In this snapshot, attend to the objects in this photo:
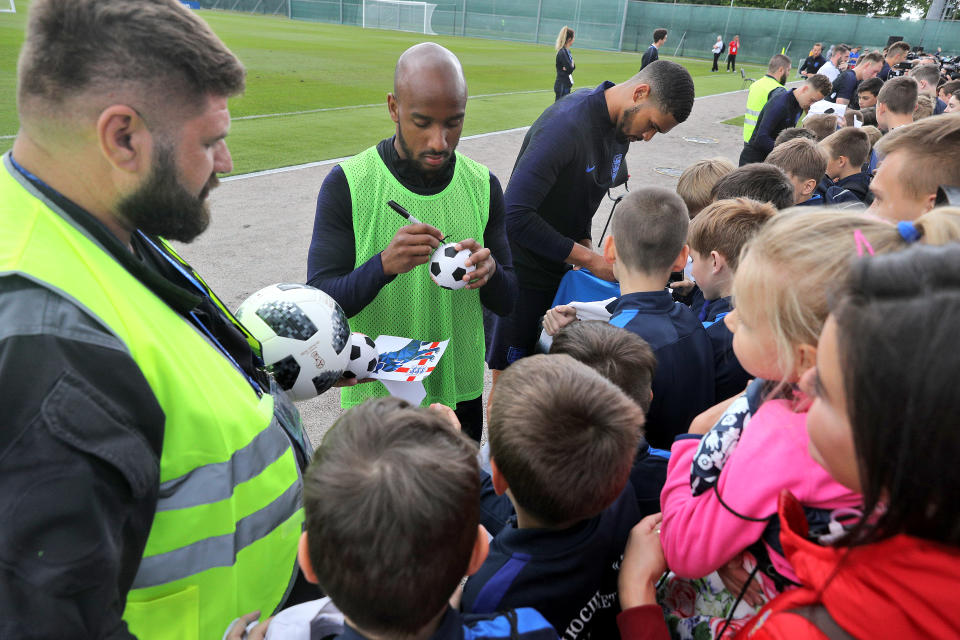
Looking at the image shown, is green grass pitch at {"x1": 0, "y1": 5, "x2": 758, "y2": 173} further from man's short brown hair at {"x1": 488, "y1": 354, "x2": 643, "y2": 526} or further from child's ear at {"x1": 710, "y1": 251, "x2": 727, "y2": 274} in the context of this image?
child's ear at {"x1": 710, "y1": 251, "x2": 727, "y2": 274}

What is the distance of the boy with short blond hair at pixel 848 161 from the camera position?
15.8 ft

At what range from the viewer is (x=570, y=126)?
10.6ft

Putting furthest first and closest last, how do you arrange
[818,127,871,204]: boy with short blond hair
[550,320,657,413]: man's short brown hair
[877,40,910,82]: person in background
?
[877,40,910,82]: person in background → [818,127,871,204]: boy with short blond hair → [550,320,657,413]: man's short brown hair

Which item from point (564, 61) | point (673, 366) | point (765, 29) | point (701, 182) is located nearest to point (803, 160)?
point (701, 182)

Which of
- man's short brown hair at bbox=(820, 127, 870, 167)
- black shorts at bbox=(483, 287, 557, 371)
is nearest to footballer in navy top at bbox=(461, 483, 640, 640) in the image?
black shorts at bbox=(483, 287, 557, 371)

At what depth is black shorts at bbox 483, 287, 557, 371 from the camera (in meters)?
3.65

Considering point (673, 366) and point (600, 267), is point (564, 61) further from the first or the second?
point (673, 366)

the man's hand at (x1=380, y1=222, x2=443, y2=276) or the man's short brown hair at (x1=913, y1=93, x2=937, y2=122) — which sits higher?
the man's short brown hair at (x1=913, y1=93, x2=937, y2=122)

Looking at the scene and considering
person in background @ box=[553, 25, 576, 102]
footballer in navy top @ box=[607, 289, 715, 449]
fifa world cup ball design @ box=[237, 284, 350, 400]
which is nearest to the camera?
fifa world cup ball design @ box=[237, 284, 350, 400]

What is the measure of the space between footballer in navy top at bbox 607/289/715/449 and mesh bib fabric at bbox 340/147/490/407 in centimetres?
76

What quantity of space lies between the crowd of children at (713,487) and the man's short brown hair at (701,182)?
223 cm

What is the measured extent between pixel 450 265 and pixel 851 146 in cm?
437

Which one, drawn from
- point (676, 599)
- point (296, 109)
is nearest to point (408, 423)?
point (676, 599)

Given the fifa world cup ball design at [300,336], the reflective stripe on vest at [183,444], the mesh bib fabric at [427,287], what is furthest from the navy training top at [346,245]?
the reflective stripe on vest at [183,444]
